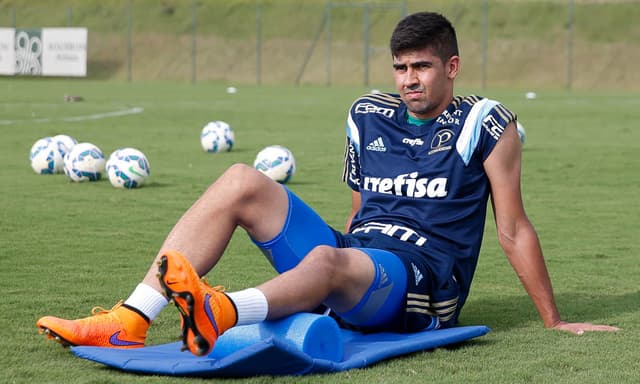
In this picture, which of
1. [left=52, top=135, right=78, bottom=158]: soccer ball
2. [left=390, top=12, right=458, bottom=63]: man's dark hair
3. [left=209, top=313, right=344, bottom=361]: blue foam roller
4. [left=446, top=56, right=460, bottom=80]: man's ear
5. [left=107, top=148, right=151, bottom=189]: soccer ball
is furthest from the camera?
[left=52, top=135, right=78, bottom=158]: soccer ball

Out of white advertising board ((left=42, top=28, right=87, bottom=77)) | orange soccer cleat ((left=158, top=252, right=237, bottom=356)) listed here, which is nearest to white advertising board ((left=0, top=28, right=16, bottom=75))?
white advertising board ((left=42, top=28, right=87, bottom=77))

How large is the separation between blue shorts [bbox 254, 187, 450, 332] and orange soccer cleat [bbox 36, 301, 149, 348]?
0.64 metres

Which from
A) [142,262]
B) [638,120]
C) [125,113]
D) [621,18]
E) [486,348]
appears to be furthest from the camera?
[621,18]

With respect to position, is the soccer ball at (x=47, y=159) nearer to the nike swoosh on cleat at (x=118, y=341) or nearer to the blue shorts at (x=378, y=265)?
the blue shorts at (x=378, y=265)

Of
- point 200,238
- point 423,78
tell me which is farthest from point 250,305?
point 423,78

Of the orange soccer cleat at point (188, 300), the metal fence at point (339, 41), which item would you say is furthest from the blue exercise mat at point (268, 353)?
the metal fence at point (339, 41)

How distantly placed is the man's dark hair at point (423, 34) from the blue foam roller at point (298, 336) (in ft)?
4.62

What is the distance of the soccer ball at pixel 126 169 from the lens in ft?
38.3

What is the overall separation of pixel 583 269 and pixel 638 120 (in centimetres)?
1643

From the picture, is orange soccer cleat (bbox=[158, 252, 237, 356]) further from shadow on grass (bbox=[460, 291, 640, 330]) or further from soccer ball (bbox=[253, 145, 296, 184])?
soccer ball (bbox=[253, 145, 296, 184])

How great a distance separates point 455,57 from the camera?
5.40 m

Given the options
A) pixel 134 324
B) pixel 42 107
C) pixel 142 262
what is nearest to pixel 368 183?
pixel 134 324

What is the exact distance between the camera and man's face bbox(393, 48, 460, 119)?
5.31 metres

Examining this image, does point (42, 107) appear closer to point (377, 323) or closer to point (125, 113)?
point (125, 113)
